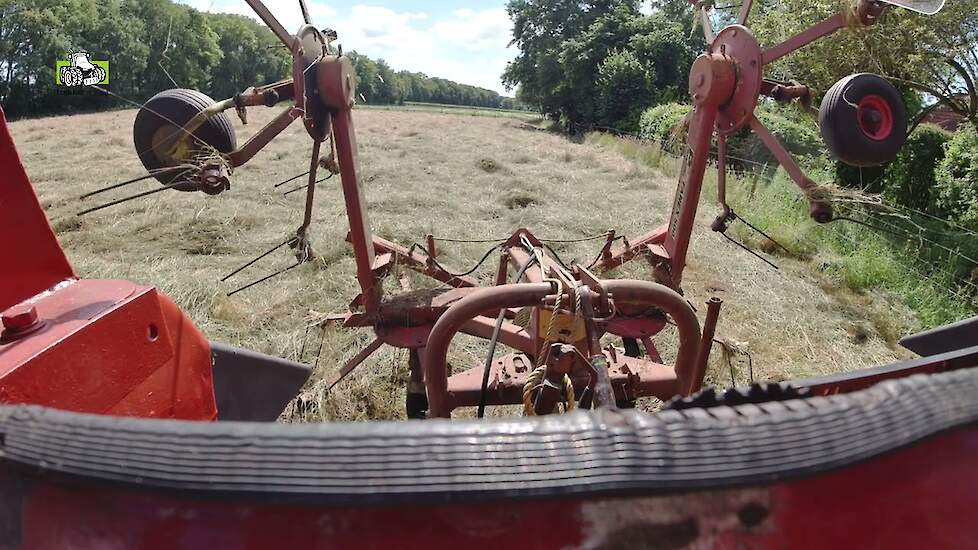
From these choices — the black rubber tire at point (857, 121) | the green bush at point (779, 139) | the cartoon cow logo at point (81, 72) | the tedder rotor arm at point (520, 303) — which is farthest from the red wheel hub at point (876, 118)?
the green bush at point (779, 139)

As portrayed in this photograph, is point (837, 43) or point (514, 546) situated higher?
point (837, 43)

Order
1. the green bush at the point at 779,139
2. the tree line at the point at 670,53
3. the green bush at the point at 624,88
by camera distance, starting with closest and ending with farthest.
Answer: the tree line at the point at 670,53 → the green bush at the point at 779,139 → the green bush at the point at 624,88

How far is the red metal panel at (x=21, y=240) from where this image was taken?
4.83ft

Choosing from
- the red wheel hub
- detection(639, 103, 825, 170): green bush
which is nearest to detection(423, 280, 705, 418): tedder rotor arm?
the red wheel hub

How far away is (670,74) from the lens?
92.6 feet

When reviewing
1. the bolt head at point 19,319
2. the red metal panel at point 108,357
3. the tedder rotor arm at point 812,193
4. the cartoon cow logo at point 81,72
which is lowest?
the red metal panel at point 108,357

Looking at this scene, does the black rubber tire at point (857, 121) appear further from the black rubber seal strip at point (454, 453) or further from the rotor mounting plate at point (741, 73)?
the black rubber seal strip at point (454, 453)

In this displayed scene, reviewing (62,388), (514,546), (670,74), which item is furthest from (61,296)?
(670,74)

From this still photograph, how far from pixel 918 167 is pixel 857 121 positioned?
8598mm

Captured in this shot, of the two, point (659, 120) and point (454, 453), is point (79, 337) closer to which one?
point (454, 453)

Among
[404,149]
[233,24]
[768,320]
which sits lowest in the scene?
[768,320]

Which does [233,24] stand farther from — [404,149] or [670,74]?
[670,74]

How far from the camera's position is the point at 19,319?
1.29 metres

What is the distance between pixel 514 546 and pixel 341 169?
94.7 inches
